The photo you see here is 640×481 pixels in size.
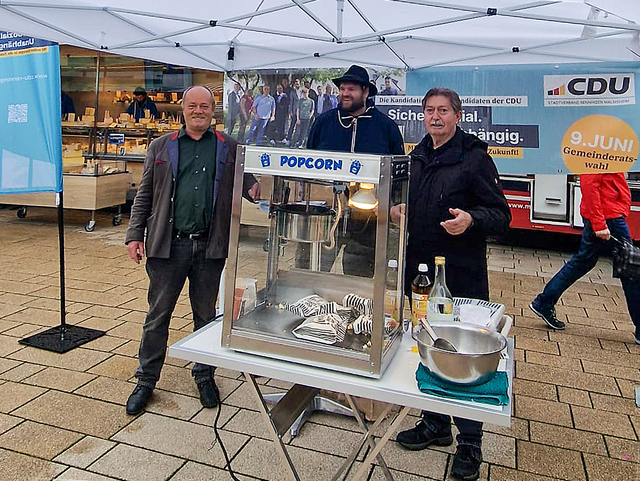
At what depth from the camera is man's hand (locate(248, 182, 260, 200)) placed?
195cm

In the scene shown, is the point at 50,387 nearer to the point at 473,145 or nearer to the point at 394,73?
the point at 473,145

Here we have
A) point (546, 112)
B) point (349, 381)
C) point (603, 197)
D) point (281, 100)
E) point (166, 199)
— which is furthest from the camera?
point (281, 100)

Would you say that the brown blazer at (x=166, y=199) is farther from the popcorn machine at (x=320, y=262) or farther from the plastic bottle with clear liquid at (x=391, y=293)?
the plastic bottle with clear liquid at (x=391, y=293)

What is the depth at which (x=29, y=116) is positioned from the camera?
3697 mm

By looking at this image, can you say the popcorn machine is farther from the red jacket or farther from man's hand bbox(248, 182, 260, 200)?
the red jacket

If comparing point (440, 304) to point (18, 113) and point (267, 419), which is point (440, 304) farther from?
point (18, 113)

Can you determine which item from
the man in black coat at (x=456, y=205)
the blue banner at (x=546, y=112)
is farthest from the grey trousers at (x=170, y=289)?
the blue banner at (x=546, y=112)

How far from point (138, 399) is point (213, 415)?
42cm

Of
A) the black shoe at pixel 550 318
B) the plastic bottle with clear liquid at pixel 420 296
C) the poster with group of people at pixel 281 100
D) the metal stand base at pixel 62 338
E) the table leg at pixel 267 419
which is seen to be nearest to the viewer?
the table leg at pixel 267 419

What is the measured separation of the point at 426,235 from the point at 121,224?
302 inches

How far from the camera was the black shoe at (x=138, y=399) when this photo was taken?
2973 millimetres

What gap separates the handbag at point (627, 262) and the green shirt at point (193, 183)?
310 centimetres

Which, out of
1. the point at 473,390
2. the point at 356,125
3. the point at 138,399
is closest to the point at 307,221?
the point at 473,390

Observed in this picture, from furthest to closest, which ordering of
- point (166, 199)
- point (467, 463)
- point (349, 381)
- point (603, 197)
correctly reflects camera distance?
point (603, 197), point (166, 199), point (467, 463), point (349, 381)
